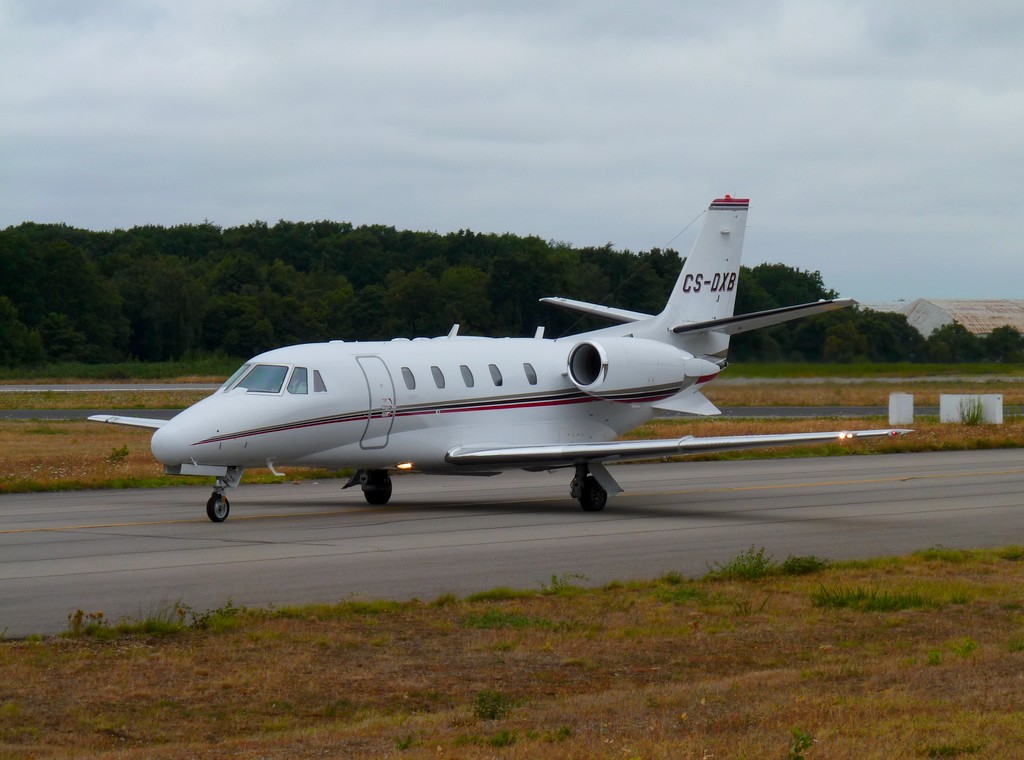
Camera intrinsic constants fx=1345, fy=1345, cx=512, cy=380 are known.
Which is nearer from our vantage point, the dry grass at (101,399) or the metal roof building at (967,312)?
the metal roof building at (967,312)

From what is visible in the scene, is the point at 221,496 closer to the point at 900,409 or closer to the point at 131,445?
the point at 131,445

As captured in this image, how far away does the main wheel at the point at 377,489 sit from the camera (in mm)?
22438

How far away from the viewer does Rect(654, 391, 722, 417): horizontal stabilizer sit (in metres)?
24.9

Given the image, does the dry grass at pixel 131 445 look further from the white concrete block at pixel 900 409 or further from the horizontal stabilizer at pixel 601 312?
the horizontal stabilizer at pixel 601 312

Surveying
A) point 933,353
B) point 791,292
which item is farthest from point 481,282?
point 933,353

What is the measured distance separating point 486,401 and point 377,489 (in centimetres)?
234

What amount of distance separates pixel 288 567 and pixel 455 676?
19.4 ft

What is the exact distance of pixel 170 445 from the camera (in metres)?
18.2

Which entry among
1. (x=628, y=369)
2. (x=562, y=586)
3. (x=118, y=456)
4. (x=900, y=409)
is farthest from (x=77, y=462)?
(x=900, y=409)

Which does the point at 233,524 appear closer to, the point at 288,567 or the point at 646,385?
the point at 288,567

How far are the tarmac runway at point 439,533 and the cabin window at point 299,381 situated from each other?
1.93 meters

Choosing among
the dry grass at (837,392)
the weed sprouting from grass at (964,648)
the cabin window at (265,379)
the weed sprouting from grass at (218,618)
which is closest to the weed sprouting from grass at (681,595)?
the weed sprouting from grass at (964,648)

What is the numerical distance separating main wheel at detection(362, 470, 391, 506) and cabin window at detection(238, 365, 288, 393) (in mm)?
2996

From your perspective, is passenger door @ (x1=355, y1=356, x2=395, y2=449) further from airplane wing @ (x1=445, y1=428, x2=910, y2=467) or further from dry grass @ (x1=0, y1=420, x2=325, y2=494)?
dry grass @ (x1=0, y1=420, x2=325, y2=494)
